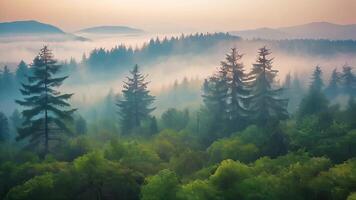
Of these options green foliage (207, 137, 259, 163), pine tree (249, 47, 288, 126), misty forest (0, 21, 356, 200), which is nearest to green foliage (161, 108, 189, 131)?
misty forest (0, 21, 356, 200)

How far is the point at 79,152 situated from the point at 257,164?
1456cm

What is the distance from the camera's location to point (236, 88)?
43188 millimetres

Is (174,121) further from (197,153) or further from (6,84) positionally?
(6,84)

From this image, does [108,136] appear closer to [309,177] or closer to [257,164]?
[257,164]

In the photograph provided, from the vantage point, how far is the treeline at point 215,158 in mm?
19984

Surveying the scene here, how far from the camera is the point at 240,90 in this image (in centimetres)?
4300

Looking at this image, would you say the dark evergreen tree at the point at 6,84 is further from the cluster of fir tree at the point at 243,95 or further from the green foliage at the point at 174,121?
the cluster of fir tree at the point at 243,95

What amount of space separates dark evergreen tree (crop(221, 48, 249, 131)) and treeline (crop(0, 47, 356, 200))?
10cm

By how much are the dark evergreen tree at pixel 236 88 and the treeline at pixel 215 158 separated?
10cm

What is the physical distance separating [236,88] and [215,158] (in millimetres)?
14230

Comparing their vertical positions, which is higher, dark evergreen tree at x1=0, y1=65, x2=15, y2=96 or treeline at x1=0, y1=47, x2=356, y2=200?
treeline at x1=0, y1=47, x2=356, y2=200

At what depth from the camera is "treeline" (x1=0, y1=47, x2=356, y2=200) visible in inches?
787

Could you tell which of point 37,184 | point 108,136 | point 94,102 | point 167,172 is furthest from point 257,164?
point 94,102

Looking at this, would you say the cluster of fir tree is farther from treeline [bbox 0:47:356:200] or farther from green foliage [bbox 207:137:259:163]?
green foliage [bbox 207:137:259:163]
